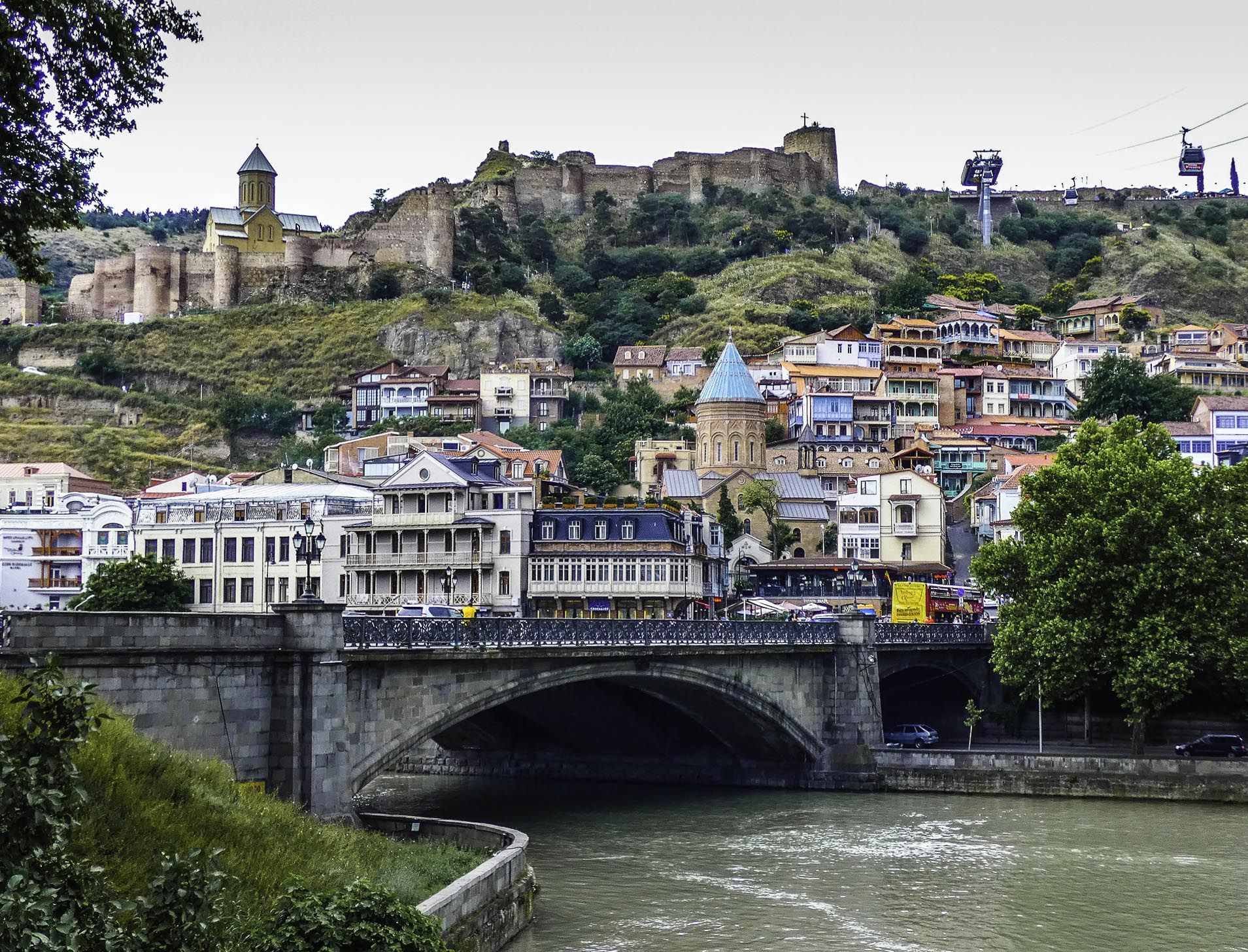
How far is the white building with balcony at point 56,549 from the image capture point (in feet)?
214

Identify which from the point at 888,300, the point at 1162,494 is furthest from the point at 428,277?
the point at 1162,494

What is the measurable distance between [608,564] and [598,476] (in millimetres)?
28679

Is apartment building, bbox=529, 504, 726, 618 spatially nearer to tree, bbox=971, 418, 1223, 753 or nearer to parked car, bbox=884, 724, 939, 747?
parked car, bbox=884, 724, 939, 747

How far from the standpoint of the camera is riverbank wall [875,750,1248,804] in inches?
1646

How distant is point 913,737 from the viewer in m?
50.6

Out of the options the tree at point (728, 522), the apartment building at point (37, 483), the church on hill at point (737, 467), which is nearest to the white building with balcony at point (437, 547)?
the tree at point (728, 522)

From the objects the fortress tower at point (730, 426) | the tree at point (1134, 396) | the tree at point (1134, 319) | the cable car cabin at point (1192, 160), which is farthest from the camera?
the cable car cabin at point (1192, 160)

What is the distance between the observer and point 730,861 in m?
33.5

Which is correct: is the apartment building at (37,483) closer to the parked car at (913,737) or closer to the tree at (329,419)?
the tree at (329,419)

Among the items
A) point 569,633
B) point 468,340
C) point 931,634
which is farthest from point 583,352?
point 569,633

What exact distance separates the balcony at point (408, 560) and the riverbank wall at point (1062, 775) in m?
20.6

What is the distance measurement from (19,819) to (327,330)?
112 metres

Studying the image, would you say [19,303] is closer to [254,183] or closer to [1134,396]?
[254,183]

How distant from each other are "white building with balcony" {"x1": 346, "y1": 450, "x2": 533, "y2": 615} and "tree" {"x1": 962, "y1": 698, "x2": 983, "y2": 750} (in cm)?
1687
